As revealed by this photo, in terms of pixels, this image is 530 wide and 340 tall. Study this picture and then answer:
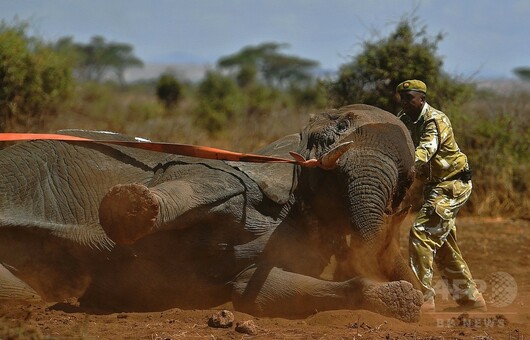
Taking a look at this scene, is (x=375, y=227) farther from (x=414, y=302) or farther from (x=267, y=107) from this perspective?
(x=267, y=107)

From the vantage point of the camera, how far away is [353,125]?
751 centimetres

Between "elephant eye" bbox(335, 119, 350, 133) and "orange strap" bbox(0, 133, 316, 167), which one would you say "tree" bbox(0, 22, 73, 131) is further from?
"elephant eye" bbox(335, 119, 350, 133)

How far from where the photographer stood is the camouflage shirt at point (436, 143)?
7891 millimetres

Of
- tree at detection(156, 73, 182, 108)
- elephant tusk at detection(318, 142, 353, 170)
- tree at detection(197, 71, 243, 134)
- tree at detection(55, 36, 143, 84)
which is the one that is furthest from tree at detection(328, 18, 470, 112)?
tree at detection(55, 36, 143, 84)

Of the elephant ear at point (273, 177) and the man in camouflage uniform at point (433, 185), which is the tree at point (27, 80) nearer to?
the elephant ear at point (273, 177)

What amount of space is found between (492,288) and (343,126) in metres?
3.09

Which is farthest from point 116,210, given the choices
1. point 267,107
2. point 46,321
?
point 267,107

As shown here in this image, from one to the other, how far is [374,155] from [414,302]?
1.15 meters

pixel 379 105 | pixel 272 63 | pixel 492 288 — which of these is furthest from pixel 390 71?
pixel 272 63

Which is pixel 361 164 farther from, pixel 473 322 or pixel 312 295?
pixel 473 322

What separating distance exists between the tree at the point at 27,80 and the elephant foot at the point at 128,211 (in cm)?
893

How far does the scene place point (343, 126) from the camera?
7.59m

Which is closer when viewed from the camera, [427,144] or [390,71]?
[427,144]

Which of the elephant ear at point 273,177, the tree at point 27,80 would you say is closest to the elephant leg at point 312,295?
the elephant ear at point 273,177
